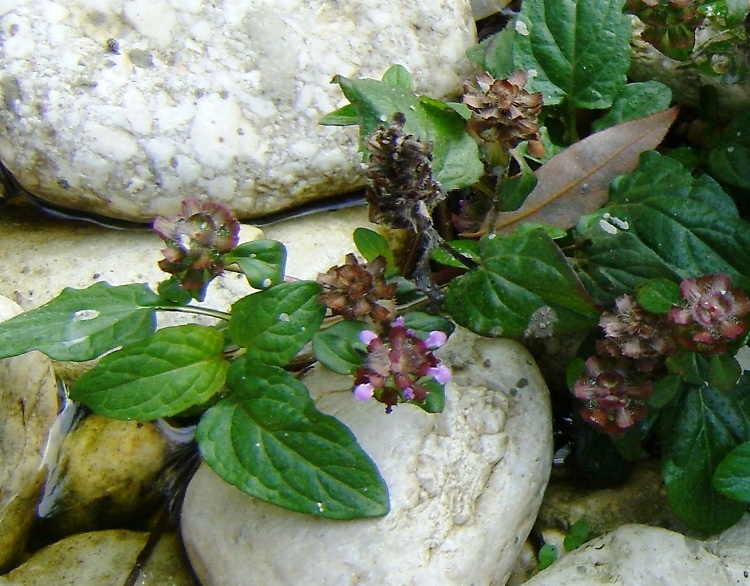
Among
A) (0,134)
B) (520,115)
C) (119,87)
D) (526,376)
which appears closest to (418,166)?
(520,115)

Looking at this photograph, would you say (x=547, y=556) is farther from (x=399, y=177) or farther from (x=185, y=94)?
(x=185, y=94)

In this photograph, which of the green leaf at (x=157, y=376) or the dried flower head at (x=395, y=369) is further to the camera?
the green leaf at (x=157, y=376)

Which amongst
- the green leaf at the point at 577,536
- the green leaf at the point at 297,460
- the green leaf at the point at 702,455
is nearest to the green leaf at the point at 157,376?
the green leaf at the point at 297,460

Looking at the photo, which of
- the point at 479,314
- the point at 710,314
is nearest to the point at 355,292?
the point at 479,314

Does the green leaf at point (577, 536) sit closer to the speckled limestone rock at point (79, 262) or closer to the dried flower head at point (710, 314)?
the dried flower head at point (710, 314)

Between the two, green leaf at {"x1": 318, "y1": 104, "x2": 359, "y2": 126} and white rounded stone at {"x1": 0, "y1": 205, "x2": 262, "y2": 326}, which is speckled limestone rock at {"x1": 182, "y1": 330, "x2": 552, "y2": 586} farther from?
green leaf at {"x1": 318, "y1": 104, "x2": 359, "y2": 126}

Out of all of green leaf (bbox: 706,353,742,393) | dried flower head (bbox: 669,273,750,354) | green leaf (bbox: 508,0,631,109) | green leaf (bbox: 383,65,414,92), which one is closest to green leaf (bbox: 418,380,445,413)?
dried flower head (bbox: 669,273,750,354)
